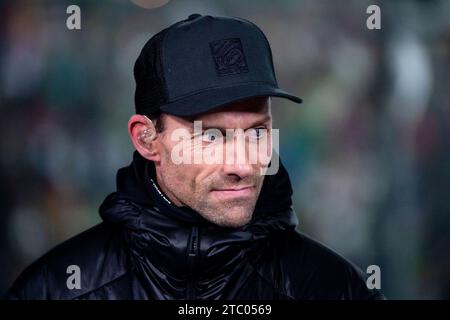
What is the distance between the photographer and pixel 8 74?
8.83 ft

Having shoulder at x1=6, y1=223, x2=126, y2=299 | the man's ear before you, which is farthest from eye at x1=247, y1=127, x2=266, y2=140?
shoulder at x1=6, y1=223, x2=126, y2=299

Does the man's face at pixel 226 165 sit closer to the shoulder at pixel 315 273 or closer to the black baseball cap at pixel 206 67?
the black baseball cap at pixel 206 67

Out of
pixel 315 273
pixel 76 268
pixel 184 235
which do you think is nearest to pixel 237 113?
pixel 184 235

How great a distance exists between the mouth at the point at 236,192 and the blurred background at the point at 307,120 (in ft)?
3.88

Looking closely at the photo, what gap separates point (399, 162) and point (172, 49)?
5.12 ft

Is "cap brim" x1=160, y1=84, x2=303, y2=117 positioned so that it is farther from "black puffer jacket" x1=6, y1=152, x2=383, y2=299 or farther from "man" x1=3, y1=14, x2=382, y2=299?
"black puffer jacket" x1=6, y1=152, x2=383, y2=299

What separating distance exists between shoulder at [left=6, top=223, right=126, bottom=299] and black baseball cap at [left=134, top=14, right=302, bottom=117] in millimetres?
343

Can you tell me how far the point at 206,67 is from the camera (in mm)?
1592

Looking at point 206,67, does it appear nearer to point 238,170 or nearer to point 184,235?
point 238,170

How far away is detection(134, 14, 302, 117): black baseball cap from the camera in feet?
5.12

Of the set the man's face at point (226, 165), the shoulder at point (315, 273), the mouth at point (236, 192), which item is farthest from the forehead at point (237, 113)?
the shoulder at point (315, 273)

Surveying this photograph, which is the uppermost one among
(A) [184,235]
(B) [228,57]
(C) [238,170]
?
(B) [228,57]

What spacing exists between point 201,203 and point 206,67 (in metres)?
0.30
